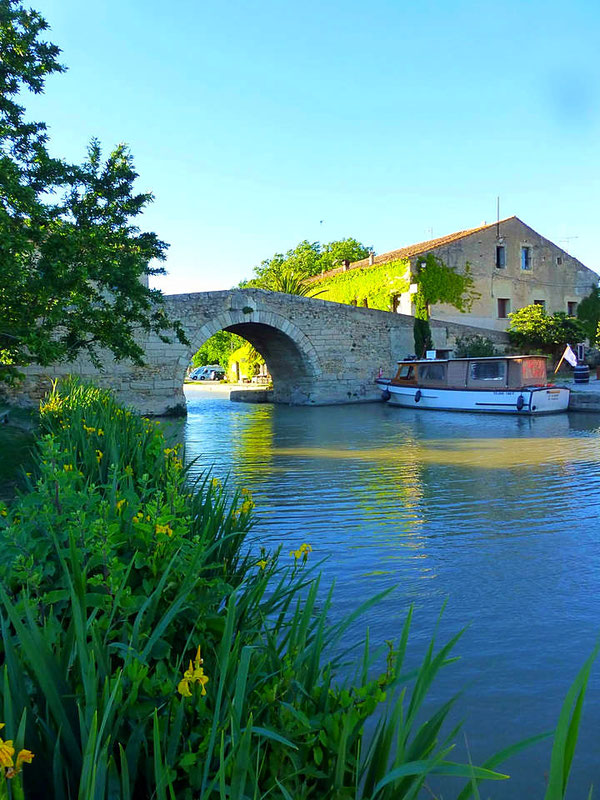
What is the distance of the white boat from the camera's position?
17844 millimetres

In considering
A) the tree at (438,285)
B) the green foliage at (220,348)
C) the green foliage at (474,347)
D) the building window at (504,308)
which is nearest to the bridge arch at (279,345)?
the tree at (438,285)

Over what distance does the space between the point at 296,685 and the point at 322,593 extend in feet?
8.56

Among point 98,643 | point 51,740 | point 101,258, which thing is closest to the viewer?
point 51,740

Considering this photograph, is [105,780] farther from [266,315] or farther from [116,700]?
Result: [266,315]

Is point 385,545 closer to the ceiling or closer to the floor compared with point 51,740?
closer to the floor

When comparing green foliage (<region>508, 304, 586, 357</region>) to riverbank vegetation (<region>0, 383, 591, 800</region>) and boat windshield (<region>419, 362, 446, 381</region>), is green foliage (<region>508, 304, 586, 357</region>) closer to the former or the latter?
boat windshield (<region>419, 362, 446, 381</region>)

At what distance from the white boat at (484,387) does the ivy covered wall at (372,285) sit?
283 inches

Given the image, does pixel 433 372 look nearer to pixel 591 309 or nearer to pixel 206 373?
pixel 591 309

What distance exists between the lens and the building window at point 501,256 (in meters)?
29.5

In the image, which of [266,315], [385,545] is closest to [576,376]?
[266,315]

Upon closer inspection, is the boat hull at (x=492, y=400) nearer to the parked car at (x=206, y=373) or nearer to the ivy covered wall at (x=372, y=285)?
the ivy covered wall at (x=372, y=285)

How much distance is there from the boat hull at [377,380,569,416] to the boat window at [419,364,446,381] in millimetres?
572

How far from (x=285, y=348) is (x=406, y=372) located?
4.98 meters

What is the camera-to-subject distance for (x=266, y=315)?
22.7 m
